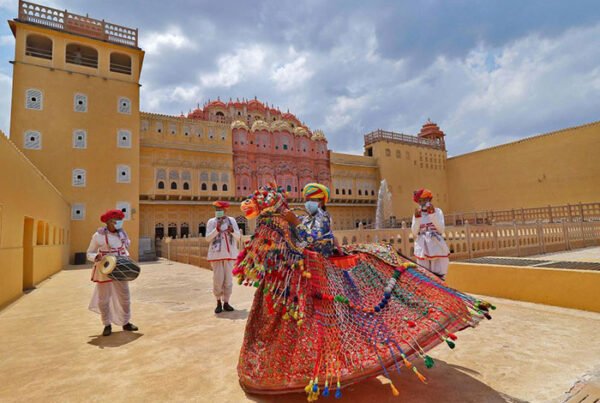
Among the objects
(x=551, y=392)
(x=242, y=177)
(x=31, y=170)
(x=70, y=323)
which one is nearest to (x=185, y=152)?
→ (x=242, y=177)

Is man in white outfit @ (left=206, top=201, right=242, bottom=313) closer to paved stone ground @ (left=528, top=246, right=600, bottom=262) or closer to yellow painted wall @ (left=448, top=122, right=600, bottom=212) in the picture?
paved stone ground @ (left=528, top=246, right=600, bottom=262)

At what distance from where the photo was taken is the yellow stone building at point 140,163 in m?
11.6

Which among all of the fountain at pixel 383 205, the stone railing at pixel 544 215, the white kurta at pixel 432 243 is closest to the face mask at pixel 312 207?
the white kurta at pixel 432 243

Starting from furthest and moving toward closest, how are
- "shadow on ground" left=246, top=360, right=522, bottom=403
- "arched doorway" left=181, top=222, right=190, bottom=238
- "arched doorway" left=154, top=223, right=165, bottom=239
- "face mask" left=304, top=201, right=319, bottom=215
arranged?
1. "arched doorway" left=181, top=222, right=190, bottom=238
2. "arched doorway" left=154, top=223, right=165, bottom=239
3. "face mask" left=304, top=201, right=319, bottom=215
4. "shadow on ground" left=246, top=360, right=522, bottom=403

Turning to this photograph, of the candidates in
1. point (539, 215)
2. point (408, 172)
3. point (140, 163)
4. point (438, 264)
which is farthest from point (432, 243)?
point (408, 172)

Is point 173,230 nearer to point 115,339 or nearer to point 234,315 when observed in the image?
point 234,315

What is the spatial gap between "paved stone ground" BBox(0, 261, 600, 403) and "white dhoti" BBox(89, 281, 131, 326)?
23 cm

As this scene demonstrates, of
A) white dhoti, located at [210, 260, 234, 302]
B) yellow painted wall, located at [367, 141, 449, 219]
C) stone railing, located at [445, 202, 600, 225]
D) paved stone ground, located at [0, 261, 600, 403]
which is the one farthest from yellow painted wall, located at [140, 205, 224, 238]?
white dhoti, located at [210, 260, 234, 302]

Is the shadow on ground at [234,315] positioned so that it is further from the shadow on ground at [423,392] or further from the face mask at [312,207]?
the face mask at [312,207]

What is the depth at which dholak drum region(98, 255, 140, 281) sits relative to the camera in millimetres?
3959

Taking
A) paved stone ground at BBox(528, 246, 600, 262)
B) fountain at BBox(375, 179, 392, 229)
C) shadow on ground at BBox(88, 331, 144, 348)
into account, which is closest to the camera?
shadow on ground at BBox(88, 331, 144, 348)

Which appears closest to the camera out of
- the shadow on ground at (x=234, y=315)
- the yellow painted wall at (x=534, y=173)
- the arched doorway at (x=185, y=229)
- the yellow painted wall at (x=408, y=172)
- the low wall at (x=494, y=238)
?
the shadow on ground at (x=234, y=315)

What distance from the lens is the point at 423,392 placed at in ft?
7.48

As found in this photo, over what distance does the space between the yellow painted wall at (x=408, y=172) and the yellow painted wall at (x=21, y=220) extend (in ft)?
85.3
